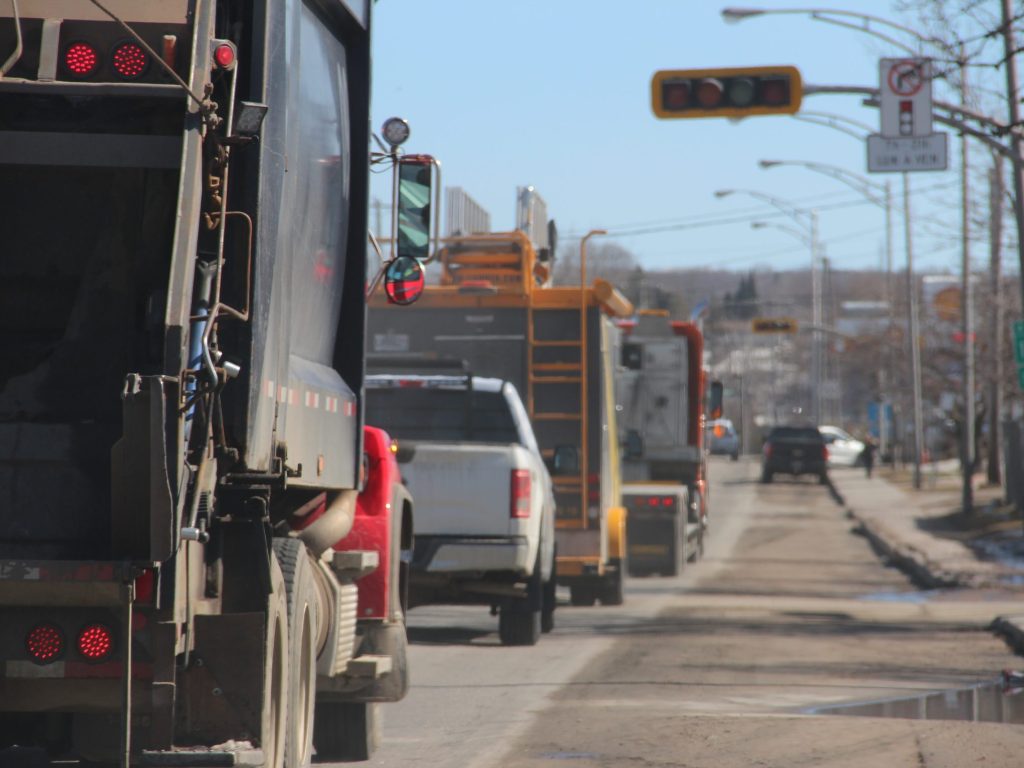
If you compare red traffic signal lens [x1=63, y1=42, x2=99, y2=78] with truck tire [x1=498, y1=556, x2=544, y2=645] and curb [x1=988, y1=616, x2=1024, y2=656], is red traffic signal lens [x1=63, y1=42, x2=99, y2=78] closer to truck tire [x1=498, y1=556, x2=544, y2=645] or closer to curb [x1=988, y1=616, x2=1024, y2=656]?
truck tire [x1=498, y1=556, x2=544, y2=645]

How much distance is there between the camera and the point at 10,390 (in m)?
5.38

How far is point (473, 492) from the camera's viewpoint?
45.3 ft

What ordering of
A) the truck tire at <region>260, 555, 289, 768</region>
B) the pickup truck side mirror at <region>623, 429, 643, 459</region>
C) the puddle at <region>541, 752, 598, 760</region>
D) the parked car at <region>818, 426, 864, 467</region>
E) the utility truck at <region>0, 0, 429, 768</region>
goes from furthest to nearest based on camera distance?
the parked car at <region>818, 426, 864, 467</region> < the pickup truck side mirror at <region>623, 429, 643, 459</region> < the puddle at <region>541, 752, 598, 760</region> < the truck tire at <region>260, 555, 289, 768</region> < the utility truck at <region>0, 0, 429, 768</region>

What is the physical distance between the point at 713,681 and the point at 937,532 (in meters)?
24.3

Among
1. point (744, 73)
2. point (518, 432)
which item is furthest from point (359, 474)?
point (744, 73)

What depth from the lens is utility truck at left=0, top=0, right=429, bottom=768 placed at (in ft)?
16.8

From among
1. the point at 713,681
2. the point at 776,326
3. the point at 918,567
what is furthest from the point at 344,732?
the point at 776,326

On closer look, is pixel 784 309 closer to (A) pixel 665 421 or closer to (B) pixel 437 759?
(A) pixel 665 421

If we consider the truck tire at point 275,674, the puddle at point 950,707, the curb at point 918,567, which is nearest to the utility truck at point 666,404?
the curb at point 918,567

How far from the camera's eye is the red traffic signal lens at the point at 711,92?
55.9 feet

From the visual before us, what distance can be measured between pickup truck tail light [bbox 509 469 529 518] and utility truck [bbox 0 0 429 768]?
7575mm

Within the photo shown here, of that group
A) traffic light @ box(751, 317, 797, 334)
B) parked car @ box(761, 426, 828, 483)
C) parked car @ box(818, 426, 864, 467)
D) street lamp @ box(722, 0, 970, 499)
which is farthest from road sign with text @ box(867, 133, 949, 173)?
parked car @ box(818, 426, 864, 467)

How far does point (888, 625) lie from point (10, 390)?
46.7 feet

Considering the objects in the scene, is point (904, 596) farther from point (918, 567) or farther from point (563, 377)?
point (563, 377)
